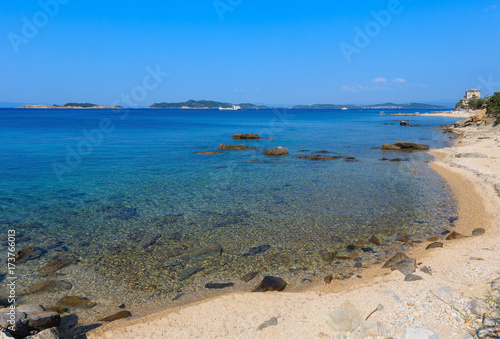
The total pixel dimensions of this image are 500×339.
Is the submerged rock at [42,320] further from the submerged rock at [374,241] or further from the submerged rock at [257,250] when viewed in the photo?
the submerged rock at [374,241]

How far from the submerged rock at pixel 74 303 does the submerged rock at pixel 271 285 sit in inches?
187

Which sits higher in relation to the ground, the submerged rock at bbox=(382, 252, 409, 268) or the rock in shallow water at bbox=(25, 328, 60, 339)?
the rock in shallow water at bbox=(25, 328, 60, 339)

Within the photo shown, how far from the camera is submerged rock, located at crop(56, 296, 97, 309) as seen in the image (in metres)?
8.72

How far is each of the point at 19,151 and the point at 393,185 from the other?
4023 cm

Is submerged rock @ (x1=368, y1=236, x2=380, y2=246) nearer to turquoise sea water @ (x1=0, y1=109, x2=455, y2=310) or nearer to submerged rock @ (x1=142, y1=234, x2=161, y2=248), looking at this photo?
turquoise sea water @ (x1=0, y1=109, x2=455, y2=310)

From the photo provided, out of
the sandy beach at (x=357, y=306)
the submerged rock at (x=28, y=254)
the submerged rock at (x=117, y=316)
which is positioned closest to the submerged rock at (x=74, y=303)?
the submerged rock at (x=117, y=316)

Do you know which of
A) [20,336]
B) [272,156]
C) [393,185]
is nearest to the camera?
[20,336]

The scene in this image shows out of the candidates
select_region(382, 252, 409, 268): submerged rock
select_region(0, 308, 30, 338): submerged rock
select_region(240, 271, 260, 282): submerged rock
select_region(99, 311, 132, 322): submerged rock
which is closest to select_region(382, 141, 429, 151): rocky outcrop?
select_region(382, 252, 409, 268): submerged rock

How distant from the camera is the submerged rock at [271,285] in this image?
9.36 meters

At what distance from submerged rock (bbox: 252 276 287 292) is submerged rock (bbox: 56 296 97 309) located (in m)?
4.75

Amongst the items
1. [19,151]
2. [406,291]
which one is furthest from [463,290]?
[19,151]

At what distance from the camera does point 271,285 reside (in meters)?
9.44

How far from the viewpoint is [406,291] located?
27.5 ft

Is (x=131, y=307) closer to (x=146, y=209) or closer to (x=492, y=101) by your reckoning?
(x=146, y=209)
